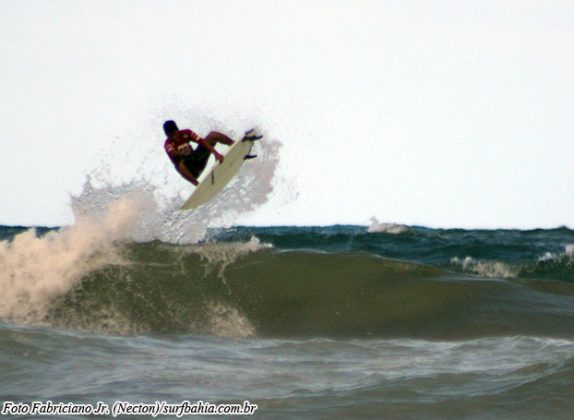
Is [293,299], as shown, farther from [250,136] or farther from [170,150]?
[170,150]

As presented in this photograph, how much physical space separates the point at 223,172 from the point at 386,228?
64.3 ft

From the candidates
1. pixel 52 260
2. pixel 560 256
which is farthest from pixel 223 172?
pixel 560 256

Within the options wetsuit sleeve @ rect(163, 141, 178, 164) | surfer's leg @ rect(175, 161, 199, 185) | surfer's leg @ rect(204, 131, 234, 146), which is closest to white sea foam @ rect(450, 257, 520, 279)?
surfer's leg @ rect(204, 131, 234, 146)

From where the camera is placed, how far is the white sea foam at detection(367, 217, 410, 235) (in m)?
30.9

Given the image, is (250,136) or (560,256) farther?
(560,256)

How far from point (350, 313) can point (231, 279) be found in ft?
6.78

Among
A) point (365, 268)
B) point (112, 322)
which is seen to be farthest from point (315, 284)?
point (112, 322)

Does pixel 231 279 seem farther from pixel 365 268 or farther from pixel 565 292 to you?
pixel 565 292

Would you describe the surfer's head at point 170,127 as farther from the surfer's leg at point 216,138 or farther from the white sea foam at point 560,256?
the white sea foam at point 560,256

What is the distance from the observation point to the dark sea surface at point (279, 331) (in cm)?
806

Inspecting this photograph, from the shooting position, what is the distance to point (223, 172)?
14.6 m

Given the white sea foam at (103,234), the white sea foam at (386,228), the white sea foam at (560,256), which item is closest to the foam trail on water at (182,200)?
the white sea foam at (103,234)

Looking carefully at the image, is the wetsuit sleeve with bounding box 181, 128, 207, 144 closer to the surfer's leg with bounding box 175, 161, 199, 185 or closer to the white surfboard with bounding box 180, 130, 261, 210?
the surfer's leg with bounding box 175, 161, 199, 185

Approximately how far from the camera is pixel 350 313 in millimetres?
12898
